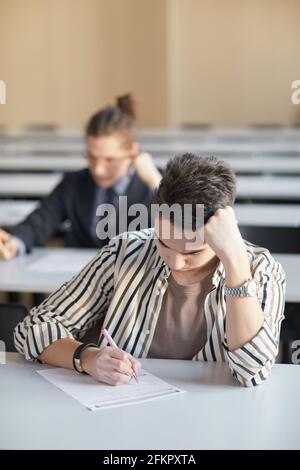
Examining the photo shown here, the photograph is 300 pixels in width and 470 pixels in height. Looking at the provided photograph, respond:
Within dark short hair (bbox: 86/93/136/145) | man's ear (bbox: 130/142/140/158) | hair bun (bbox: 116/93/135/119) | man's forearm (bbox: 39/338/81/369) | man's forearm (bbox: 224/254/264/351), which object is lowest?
man's forearm (bbox: 39/338/81/369)

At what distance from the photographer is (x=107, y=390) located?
1.73m

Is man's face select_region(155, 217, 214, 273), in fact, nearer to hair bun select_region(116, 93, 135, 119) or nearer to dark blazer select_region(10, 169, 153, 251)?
dark blazer select_region(10, 169, 153, 251)

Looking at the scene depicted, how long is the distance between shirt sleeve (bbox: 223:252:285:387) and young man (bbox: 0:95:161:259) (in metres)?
1.45

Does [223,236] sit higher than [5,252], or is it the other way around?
[223,236]

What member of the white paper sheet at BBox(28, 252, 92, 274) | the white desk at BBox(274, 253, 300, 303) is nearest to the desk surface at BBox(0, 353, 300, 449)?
the white desk at BBox(274, 253, 300, 303)

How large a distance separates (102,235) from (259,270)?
5.79ft

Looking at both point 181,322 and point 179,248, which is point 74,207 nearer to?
point 181,322

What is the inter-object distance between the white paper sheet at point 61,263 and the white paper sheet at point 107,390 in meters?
1.18

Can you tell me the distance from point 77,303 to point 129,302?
0.44ft

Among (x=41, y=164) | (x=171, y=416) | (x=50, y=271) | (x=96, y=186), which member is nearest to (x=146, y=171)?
(x=96, y=186)

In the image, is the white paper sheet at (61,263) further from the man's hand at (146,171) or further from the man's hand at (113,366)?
the man's hand at (113,366)

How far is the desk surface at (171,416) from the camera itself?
4.81ft

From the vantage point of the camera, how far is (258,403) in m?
1.66

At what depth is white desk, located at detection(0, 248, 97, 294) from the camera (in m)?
2.84
